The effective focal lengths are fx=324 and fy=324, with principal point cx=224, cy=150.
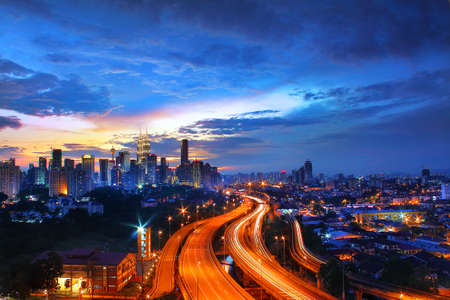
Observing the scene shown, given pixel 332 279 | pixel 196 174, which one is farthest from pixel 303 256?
pixel 196 174

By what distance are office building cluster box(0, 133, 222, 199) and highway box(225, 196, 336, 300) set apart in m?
36.6

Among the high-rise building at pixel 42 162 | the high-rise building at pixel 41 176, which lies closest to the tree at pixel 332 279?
the high-rise building at pixel 41 176

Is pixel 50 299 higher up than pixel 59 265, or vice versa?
pixel 59 265

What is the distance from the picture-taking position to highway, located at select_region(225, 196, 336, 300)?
1144 centimetres

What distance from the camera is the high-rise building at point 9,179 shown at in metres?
52.1

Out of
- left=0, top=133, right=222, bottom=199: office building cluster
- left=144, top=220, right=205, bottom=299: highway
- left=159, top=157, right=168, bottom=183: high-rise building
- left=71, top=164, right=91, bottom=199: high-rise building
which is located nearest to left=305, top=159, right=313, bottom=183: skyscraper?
left=0, top=133, right=222, bottom=199: office building cluster

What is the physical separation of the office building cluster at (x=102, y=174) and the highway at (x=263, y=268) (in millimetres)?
36600

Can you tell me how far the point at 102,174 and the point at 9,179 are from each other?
34371 millimetres

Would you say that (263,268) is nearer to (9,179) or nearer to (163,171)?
(9,179)

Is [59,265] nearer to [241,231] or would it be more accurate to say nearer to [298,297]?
[298,297]

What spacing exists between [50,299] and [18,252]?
38.6ft

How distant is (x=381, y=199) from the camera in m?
63.7

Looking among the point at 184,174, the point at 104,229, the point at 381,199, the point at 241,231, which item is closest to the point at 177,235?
the point at 241,231

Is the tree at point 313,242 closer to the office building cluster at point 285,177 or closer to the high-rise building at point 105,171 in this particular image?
the high-rise building at point 105,171
